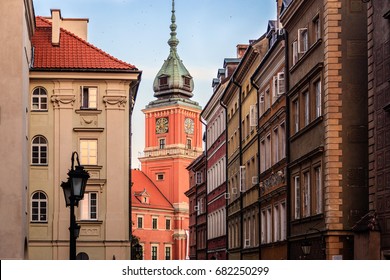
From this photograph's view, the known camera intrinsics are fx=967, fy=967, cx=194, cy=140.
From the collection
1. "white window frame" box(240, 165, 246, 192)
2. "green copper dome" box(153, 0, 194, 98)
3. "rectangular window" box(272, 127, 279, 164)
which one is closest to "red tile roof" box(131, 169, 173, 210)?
"green copper dome" box(153, 0, 194, 98)

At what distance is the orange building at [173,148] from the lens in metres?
111

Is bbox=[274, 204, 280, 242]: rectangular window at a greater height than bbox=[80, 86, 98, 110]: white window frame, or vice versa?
bbox=[80, 86, 98, 110]: white window frame

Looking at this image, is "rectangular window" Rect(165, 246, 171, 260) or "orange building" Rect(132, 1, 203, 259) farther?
"orange building" Rect(132, 1, 203, 259)

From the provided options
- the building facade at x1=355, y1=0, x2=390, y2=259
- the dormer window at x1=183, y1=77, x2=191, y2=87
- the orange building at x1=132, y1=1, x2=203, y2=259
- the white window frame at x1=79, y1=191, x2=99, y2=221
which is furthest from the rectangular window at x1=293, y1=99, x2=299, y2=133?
the orange building at x1=132, y1=1, x2=203, y2=259

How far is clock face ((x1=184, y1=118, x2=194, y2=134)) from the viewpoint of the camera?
124m

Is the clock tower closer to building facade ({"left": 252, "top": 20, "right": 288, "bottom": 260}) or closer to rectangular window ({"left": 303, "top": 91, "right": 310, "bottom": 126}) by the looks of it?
building facade ({"left": 252, "top": 20, "right": 288, "bottom": 260})

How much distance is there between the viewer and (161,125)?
4943 inches

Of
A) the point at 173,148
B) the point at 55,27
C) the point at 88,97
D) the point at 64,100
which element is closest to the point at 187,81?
the point at 173,148

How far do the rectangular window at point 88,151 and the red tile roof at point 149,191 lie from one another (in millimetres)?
69010

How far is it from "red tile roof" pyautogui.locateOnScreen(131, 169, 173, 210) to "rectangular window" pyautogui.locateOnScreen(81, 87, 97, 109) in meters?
68.6

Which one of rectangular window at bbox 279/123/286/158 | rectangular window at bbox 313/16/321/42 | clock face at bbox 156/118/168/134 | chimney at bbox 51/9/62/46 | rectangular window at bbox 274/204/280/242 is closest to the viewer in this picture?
rectangular window at bbox 313/16/321/42

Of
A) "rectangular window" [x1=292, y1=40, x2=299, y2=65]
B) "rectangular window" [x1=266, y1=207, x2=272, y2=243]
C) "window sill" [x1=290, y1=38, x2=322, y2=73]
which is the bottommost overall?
"rectangular window" [x1=266, y1=207, x2=272, y2=243]

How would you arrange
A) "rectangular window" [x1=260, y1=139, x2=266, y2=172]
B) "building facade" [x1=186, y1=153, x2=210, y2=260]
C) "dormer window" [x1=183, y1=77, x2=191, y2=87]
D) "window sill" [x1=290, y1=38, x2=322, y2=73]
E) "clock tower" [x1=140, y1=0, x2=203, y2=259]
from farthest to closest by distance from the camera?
1. "clock tower" [x1=140, y1=0, x2=203, y2=259]
2. "dormer window" [x1=183, y1=77, x2=191, y2=87]
3. "building facade" [x1=186, y1=153, x2=210, y2=260]
4. "rectangular window" [x1=260, y1=139, x2=266, y2=172]
5. "window sill" [x1=290, y1=38, x2=322, y2=73]

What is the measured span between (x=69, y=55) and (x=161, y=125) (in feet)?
279
